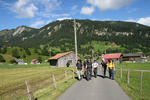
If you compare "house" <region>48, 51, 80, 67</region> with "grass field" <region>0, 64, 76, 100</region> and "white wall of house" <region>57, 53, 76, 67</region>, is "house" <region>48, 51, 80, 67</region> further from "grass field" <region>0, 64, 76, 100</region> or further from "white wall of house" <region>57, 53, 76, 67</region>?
"grass field" <region>0, 64, 76, 100</region>

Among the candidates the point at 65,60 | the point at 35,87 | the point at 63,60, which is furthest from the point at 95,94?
the point at 65,60

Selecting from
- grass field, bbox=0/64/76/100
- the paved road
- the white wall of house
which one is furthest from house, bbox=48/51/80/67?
the paved road

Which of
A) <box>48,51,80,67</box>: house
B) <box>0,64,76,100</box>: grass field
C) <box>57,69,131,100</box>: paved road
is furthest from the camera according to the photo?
<box>48,51,80,67</box>: house

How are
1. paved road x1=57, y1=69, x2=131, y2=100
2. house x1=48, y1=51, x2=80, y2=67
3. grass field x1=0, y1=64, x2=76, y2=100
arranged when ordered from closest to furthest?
1. paved road x1=57, y1=69, x2=131, y2=100
2. grass field x1=0, y1=64, x2=76, y2=100
3. house x1=48, y1=51, x2=80, y2=67

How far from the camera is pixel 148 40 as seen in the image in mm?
189875

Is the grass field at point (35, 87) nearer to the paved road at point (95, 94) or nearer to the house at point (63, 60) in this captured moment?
the paved road at point (95, 94)

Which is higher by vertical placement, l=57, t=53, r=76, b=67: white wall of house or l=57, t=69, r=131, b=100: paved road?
l=57, t=69, r=131, b=100: paved road

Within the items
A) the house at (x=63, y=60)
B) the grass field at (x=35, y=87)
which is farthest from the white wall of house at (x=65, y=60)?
the grass field at (x=35, y=87)

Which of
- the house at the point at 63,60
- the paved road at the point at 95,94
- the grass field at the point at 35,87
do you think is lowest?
the house at the point at 63,60

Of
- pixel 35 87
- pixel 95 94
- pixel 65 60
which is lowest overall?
pixel 65 60

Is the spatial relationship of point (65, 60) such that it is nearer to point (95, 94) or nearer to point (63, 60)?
point (63, 60)

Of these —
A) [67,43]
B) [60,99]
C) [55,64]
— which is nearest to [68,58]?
[55,64]

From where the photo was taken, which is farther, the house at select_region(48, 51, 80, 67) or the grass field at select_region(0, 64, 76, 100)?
the house at select_region(48, 51, 80, 67)

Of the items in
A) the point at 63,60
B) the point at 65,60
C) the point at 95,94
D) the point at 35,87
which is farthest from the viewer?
the point at 65,60
